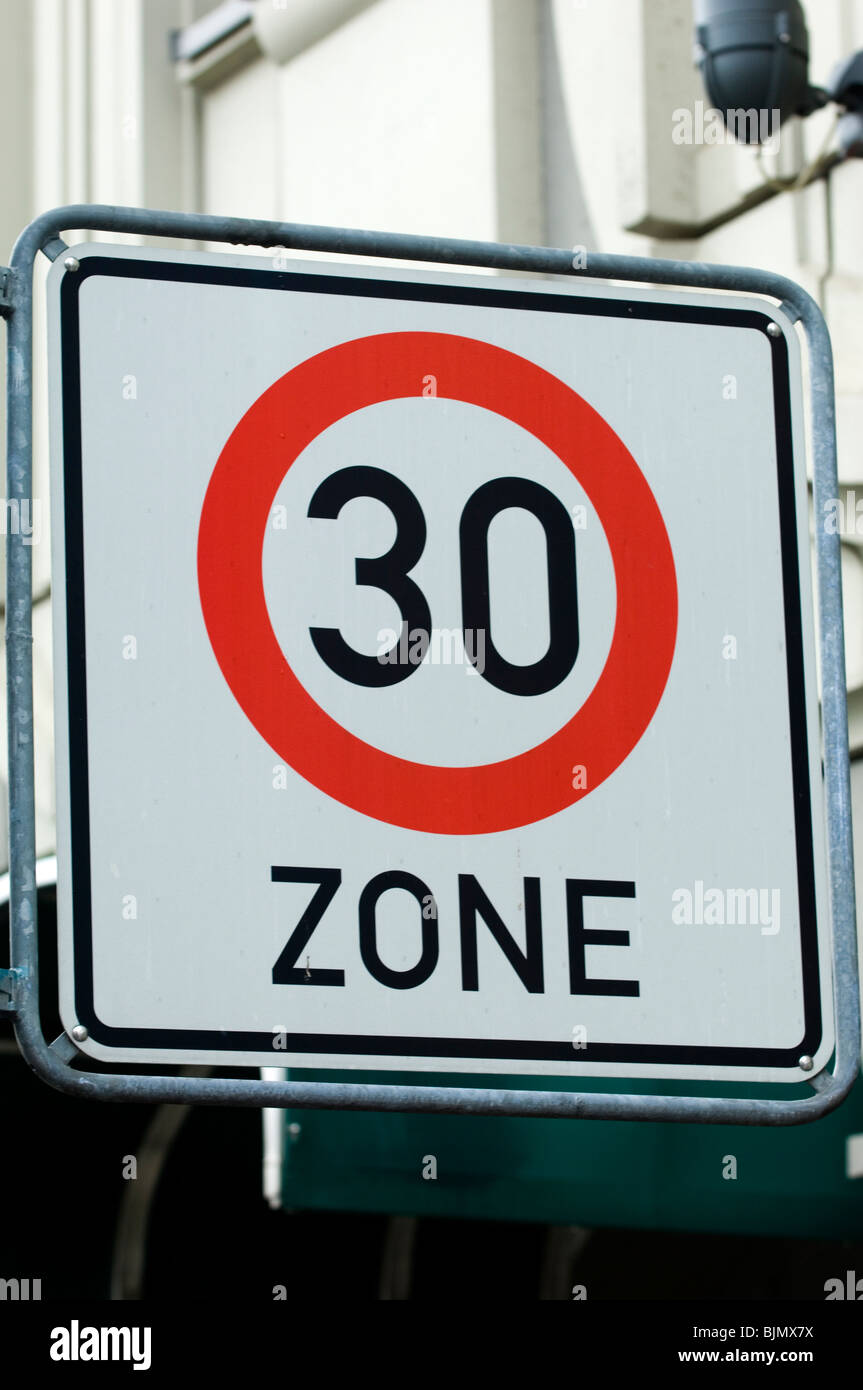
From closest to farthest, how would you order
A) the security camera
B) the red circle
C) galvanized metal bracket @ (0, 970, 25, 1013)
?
galvanized metal bracket @ (0, 970, 25, 1013) < the red circle < the security camera

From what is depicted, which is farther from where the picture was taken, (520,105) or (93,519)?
(520,105)

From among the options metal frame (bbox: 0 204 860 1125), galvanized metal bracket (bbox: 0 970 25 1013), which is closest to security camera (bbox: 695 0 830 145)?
metal frame (bbox: 0 204 860 1125)

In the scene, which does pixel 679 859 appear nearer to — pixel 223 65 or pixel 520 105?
pixel 520 105

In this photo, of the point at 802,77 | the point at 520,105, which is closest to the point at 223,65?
the point at 520,105

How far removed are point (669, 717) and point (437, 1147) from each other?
3.71 meters

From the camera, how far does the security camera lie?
570 centimetres

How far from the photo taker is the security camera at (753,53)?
18.7ft

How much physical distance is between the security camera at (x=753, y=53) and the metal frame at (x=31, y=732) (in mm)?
3896

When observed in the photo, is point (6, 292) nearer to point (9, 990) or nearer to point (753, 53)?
point (9, 990)

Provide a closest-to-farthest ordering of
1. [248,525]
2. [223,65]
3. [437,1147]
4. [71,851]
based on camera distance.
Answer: [71,851], [248,525], [437,1147], [223,65]

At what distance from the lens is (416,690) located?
1.80m

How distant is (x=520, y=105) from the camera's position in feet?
25.8

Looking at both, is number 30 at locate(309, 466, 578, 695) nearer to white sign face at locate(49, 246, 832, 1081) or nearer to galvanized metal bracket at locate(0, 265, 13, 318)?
white sign face at locate(49, 246, 832, 1081)

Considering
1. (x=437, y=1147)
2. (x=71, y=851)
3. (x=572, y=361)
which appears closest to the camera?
(x=71, y=851)
